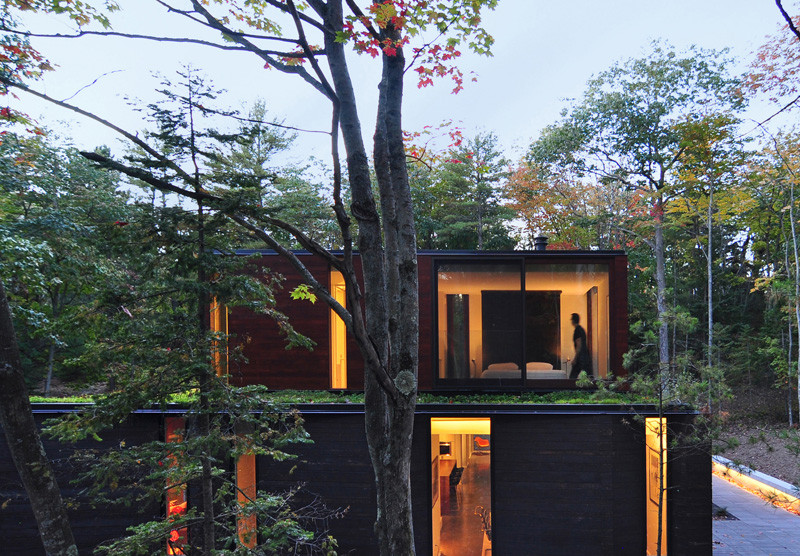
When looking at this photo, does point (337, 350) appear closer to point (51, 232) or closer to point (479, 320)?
point (479, 320)

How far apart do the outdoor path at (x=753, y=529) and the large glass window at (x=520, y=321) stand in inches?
127

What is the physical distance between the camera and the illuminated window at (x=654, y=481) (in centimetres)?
582

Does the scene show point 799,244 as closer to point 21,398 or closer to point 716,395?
point 716,395

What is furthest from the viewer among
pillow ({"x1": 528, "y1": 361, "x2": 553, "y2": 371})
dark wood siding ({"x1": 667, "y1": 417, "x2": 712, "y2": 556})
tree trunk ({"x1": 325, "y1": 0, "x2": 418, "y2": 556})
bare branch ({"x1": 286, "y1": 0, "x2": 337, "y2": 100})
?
pillow ({"x1": 528, "y1": 361, "x2": 553, "y2": 371})

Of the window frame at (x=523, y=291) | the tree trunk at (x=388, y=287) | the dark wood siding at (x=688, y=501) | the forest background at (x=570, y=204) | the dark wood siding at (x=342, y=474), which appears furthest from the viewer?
the window frame at (x=523, y=291)

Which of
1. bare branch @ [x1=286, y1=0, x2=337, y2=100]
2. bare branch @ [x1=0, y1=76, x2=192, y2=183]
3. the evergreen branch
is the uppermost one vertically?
bare branch @ [x1=286, y1=0, x2=337, y2=100]

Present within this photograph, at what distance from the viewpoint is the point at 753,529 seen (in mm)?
7715

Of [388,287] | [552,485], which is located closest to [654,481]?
[552,485]

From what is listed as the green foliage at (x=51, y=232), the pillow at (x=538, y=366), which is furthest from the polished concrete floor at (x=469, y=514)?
the green foliage at (x=51, y=232)

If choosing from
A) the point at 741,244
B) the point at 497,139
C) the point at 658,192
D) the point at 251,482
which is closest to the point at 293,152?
the point at 497,139

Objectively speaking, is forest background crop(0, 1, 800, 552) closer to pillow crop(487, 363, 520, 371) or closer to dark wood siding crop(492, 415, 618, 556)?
dark wood siding crop(492, 415, 618, 556)

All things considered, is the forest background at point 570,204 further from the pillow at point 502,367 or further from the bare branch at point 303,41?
the pillow at point 502,367

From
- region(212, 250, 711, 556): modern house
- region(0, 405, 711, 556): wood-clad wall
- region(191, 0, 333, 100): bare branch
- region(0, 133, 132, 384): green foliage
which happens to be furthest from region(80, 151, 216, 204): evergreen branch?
region(0, 405, 711, 556): wood-clad wall

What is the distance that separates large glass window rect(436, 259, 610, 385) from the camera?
6.70m
